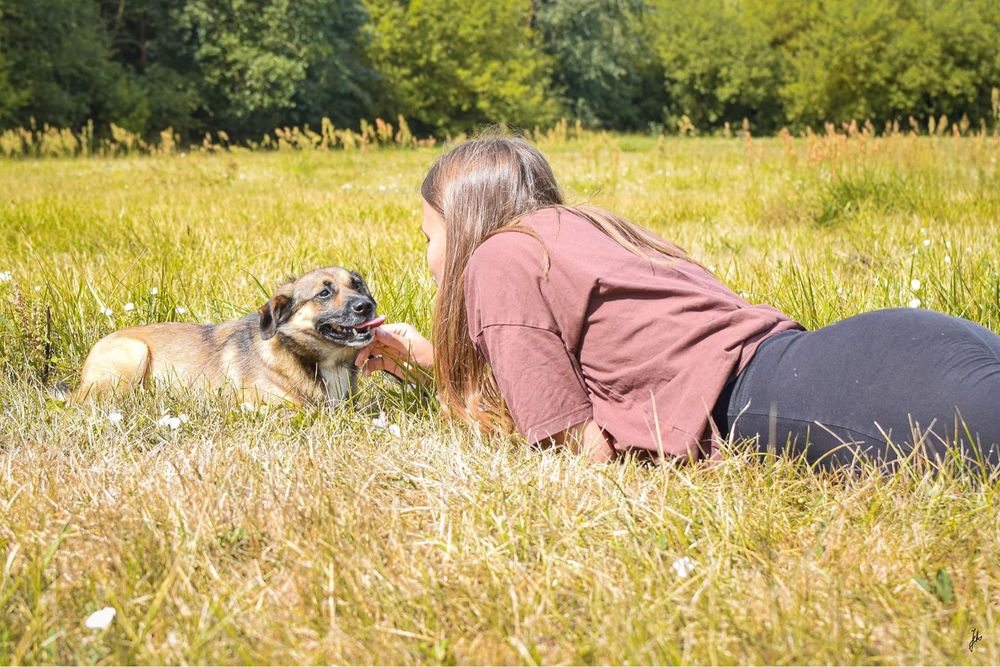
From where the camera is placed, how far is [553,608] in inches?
80.0

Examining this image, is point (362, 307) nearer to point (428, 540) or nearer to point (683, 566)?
A: point (428, 540)

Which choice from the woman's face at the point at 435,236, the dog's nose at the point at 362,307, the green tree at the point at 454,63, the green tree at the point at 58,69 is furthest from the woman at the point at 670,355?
the green tree at the point at 454,63

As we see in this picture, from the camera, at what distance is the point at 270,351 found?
399 cm

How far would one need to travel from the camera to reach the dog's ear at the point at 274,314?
3.85 m

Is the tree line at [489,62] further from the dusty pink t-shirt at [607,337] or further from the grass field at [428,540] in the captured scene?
the dusty pink t-shirt at [607,337]

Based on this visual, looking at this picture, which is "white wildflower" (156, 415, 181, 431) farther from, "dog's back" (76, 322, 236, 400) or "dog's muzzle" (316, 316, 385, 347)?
"dog's muzzle" (316, 316, 385, 347)

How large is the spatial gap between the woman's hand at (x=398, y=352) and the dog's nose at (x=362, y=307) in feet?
0.28

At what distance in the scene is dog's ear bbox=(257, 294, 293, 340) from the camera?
3852mm

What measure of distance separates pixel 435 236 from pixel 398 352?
65cm

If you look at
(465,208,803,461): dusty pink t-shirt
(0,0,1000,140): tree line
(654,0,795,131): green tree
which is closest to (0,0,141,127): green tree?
(0,0,1000,140): tree line

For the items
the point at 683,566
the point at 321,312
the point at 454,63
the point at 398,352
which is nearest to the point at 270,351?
the point at 321,312

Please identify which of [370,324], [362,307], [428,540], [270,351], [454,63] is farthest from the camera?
[454,63]

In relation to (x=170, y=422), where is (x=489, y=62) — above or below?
above

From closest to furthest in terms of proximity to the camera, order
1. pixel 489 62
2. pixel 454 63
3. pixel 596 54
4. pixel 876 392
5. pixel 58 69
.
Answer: pixel 876 392 < pixel 58 69 < pixel 454 63 < pixel 489 62 < pixel 596 54
